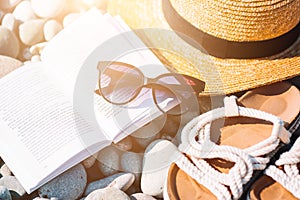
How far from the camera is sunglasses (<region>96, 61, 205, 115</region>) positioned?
1.65 meters

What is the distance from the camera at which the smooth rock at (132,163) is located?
1.64 m

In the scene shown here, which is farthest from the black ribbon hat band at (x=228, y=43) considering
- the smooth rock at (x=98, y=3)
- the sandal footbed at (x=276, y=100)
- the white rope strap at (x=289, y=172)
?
the smooth rock at (x=98, y=3)

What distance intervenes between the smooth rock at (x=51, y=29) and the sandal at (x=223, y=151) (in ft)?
1.83

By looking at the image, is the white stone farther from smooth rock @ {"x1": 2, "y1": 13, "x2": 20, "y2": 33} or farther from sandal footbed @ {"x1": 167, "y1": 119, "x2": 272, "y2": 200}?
sandal footbed @ {"x1": 167, "y1": 119, "x2": 272, "y2": 200}

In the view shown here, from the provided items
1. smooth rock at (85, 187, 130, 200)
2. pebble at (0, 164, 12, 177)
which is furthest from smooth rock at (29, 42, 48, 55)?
smooth rock at (85, 187, 130, 200)

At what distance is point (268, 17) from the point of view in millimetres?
1529

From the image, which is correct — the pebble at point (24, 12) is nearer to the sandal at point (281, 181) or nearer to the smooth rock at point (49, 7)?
the smooth rock at point (49, 7)

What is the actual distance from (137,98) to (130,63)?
104 millimetres

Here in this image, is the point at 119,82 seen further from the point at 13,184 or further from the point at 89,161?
the point at 13,184

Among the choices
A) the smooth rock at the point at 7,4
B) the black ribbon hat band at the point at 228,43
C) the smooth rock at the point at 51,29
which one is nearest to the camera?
the black ribbon hat band at the point at 228,43

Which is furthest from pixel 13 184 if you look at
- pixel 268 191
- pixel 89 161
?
pixel 268 191

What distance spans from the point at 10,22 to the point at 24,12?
0.06 meters

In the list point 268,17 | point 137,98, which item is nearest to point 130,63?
point 137,98

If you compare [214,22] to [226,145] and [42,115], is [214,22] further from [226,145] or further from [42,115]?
[42,115]
